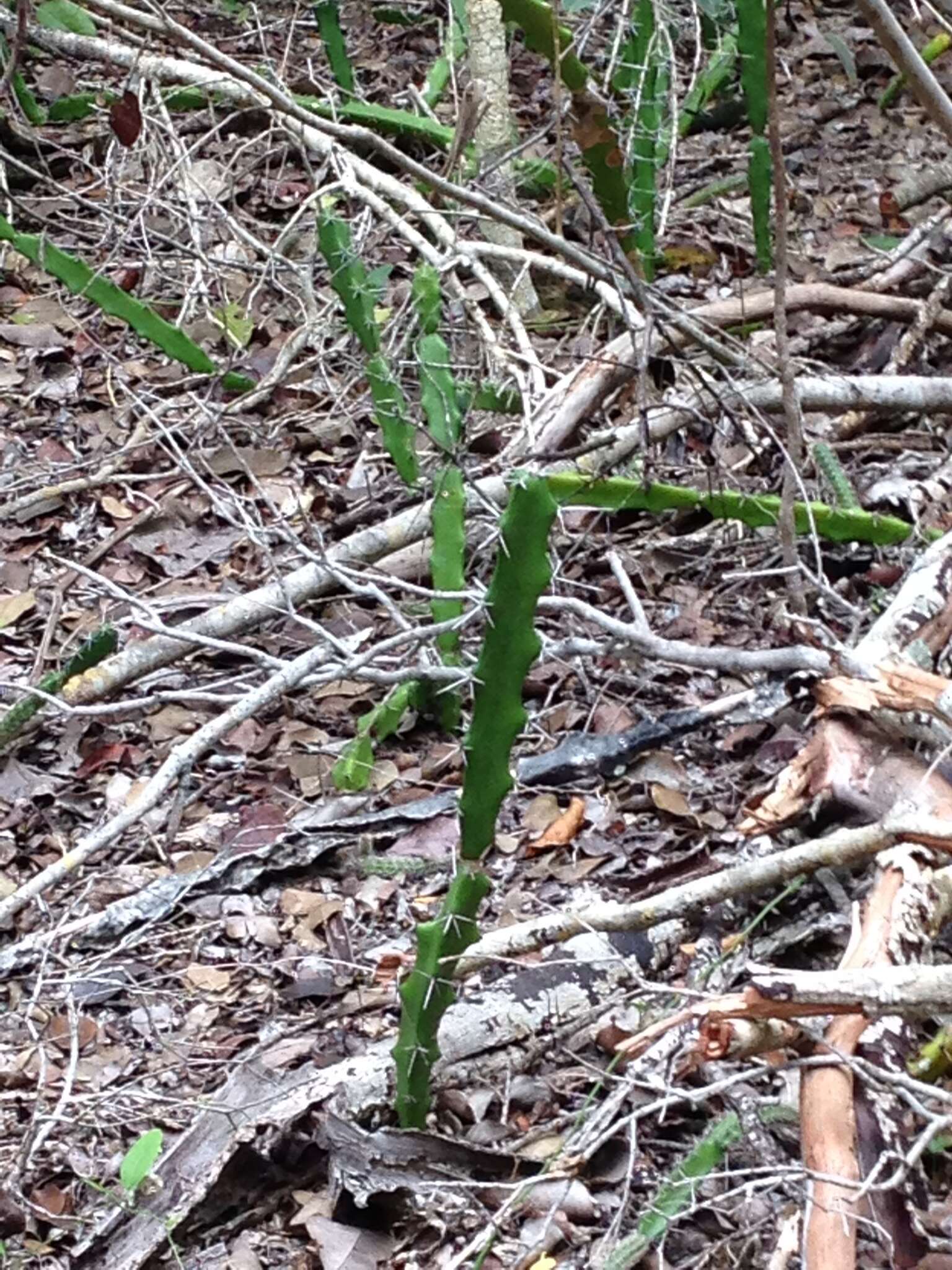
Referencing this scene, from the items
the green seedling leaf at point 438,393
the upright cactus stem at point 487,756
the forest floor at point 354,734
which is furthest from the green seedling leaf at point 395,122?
the upright cactus stem at point 487,756

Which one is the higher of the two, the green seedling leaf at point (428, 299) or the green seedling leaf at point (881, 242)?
the green seedling leaf at point (428, 299)

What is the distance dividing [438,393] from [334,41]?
1.77m

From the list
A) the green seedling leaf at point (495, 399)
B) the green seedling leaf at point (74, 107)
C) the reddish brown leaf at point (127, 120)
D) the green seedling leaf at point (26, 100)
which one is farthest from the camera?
the green seedling leaf at point (74, 107)

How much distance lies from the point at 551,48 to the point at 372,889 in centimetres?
160

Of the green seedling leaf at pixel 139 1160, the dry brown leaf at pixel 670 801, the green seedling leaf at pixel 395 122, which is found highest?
the green seedling leaf at pixel 395 122

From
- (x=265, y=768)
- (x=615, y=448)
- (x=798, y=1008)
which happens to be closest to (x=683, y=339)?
(x=615, y=448)

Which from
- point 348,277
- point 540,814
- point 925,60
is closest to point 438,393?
point 348,277

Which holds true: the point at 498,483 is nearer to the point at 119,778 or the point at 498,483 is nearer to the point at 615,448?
the point at 615,448

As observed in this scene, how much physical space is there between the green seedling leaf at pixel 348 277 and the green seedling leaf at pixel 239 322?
124 centimetres

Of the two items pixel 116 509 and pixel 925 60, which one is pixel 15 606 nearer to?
pixel 116 509

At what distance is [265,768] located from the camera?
3.05m

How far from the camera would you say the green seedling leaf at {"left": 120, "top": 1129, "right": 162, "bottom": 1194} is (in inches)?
74.3

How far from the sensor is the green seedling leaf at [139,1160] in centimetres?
189

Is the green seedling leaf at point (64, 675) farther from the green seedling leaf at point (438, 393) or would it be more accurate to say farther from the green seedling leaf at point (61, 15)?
the green seedling leaf at point (61, 15)
